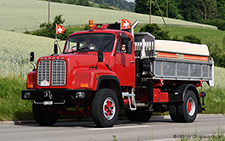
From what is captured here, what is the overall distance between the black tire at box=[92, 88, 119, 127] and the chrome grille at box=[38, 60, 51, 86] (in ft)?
5.29

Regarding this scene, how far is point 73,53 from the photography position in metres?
15.2

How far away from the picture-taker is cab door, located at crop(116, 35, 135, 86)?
15289mm

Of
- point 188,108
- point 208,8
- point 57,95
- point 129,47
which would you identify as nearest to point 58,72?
point 57,95

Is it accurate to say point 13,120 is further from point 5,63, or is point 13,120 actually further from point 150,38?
point 5,63

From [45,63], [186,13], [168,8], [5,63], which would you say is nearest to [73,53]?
[45,63]

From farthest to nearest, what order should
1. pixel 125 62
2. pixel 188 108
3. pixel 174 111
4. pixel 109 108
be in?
pixel 188 108 < pixel 174 111 < pixel 125 62 < pixel 109 108

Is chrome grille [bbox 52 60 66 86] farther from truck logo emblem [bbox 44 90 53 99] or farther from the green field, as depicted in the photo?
the green field

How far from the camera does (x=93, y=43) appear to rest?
50.2ft

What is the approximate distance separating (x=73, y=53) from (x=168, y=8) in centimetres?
14070

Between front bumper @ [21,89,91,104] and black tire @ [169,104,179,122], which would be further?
black tire @ [169,104,179,122]

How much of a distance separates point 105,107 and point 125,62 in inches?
87.2

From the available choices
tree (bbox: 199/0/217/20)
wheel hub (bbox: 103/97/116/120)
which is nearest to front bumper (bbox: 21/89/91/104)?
wheel hub (bbox: 103/97/116/120)

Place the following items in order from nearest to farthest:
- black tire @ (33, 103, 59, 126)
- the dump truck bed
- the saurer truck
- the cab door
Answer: the saurer truck, black tire @ (33, 103, 59, 126), the cab door, the dump truck bed

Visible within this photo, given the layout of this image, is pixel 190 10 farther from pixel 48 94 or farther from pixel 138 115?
pixel 48 94
